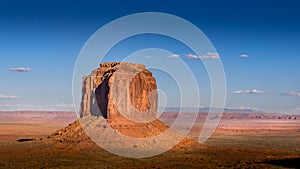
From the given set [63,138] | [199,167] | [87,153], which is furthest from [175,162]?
[63,138]

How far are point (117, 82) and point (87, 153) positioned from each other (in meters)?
15.3

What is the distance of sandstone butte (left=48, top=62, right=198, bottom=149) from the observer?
79.6m

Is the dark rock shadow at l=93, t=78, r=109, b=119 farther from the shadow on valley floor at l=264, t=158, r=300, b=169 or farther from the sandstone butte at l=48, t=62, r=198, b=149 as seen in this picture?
the shadow on valley floor at l=264, t=158, r=300, b=169

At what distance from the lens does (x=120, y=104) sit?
8131 cm

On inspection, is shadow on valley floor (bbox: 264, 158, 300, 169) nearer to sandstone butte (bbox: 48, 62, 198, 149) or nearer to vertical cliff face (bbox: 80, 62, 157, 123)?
sandstone butte (bbox: 48, 62, 198, 149)

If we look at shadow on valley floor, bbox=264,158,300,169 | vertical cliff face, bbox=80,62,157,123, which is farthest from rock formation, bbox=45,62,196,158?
shadow on valley floor, bbox=264,158,300,169

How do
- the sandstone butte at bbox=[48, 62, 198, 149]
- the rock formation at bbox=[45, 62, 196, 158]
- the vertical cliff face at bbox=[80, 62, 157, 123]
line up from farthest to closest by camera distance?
1. the vertical cliff face at bbox=[80, 62, 157, 123]
2. the sandstone butte at bbox=[48, 62, 198, 149]
3. the rock formation at bbox=[45, 62, 196, 158]

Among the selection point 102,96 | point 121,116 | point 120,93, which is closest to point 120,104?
point 120,93

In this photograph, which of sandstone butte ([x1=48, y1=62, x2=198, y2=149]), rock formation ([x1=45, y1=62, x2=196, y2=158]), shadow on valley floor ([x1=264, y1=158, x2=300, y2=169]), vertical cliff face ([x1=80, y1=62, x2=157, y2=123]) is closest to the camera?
shadow on valley floor ([x1=264, y1=158, x2=300, y2=169])

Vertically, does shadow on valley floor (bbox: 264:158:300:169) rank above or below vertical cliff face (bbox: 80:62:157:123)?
below

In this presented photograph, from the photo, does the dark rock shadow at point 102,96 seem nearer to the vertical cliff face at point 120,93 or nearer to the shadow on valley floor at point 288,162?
the vertical cliff face at point 120,93

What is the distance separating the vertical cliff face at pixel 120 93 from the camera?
80.6 meters

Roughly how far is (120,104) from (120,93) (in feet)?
6.55

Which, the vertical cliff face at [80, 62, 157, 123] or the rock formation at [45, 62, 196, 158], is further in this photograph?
the vertical cliff face at [80, 62, 157, 123]
